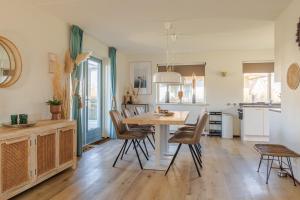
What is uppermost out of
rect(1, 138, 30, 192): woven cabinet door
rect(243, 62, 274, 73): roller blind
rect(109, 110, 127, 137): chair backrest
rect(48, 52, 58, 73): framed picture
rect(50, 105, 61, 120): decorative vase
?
rect(243, 62, 274, 73): roller blind

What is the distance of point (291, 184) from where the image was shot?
2.86 meters

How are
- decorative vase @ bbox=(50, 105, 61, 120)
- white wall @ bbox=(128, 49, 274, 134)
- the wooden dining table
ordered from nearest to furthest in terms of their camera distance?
the wooden dining table
decorative vase @ bbox=(50, 105, 61, 120)
white wall @ bbox=(128, 49, 274, 134)

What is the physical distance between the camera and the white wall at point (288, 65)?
116 inches

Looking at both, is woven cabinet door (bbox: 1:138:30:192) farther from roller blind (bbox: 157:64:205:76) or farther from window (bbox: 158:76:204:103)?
roller blind (bbox: 157:64:205:76)

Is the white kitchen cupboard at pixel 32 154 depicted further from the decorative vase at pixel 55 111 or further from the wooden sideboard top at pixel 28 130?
the decorative vase at pixel 55 111

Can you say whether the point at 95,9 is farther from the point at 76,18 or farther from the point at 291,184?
the point at 291,184

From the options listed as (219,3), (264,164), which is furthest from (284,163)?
(219,3)

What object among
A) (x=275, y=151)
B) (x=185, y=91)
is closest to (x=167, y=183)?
(x=275, y=151)

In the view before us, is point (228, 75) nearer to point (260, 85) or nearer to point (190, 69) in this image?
point (260, 85)

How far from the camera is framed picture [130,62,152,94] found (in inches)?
276

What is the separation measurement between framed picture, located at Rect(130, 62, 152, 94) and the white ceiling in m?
1.36

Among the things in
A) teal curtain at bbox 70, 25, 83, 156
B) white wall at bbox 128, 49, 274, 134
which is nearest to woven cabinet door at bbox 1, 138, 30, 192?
teal curtain at bbox 70, 25, 83, 156

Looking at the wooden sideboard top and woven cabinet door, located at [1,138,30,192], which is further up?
the wooden sideboard top

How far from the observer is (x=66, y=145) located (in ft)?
10.5
